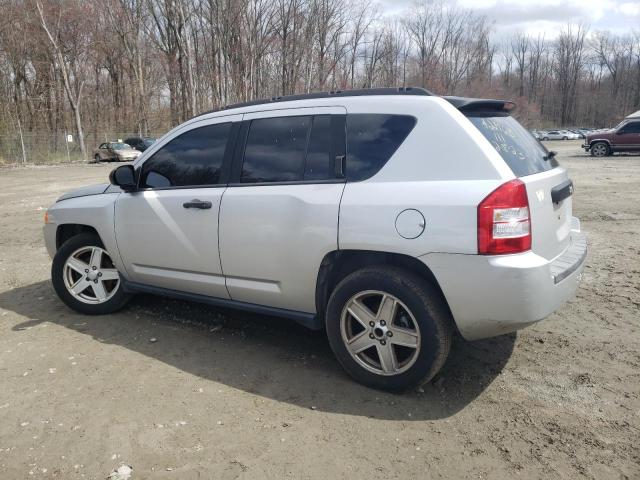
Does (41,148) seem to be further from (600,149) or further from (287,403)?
(287,403)

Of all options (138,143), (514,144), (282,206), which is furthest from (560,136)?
(282,206)

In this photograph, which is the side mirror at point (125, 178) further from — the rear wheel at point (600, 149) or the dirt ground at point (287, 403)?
the rear wheel at point (600, 149)

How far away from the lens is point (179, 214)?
3934mm

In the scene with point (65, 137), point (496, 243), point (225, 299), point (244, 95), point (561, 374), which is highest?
point (244, 95)

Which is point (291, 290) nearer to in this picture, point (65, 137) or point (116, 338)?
point (116, 338)

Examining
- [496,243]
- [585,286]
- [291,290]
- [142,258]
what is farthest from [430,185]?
[585,286]

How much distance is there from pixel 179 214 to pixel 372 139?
5.54ft

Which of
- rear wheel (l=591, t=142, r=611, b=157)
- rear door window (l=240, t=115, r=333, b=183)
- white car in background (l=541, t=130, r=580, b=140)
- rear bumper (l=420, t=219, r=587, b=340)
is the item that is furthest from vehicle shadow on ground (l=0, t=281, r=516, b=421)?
white car in background (l=541, t=130, r=580, b=140)

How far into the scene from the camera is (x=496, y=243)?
275 centimetres

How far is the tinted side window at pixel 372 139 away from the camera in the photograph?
10.3 feet

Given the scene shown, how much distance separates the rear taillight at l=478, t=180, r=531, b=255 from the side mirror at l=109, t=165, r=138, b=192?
9.60 feet

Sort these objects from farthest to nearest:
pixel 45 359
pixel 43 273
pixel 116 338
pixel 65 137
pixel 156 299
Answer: pixel 65 137 < pixel 43 273 < pixel 156 299 < pixel 116 338 < pixel 45 359

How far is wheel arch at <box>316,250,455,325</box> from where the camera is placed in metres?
3.05

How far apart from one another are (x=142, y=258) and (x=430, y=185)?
102 inches
